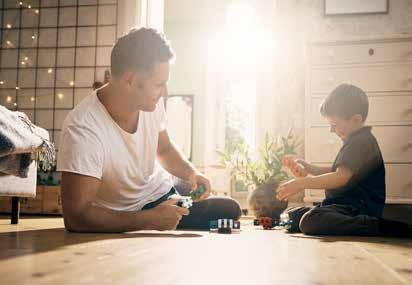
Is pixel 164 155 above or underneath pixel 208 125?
underneath

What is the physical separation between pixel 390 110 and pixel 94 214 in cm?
206

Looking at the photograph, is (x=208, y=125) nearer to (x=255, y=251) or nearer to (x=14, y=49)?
(x=14, y=49)

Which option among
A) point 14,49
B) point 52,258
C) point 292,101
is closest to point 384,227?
point 52,258

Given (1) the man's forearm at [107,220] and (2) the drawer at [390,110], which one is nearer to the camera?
(1) the man's forearm at [107,220]

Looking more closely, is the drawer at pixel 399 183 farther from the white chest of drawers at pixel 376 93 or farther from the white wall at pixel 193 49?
the white wall at pixel 193 49

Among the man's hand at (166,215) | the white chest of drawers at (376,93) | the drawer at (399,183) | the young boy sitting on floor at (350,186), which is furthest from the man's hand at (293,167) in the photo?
the drawer at (399,183)

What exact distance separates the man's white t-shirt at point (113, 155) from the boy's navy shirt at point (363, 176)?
65cm

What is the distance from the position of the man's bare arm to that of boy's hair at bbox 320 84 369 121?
90cm

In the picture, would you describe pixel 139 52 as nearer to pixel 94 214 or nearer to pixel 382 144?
pixel 94 214

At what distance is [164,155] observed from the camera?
184cm

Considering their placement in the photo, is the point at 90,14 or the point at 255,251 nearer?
the point at 255,251

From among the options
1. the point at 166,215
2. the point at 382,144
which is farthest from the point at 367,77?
the point at 166,215

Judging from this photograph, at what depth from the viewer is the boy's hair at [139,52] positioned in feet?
4.66

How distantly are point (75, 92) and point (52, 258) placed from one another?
3.23 m
